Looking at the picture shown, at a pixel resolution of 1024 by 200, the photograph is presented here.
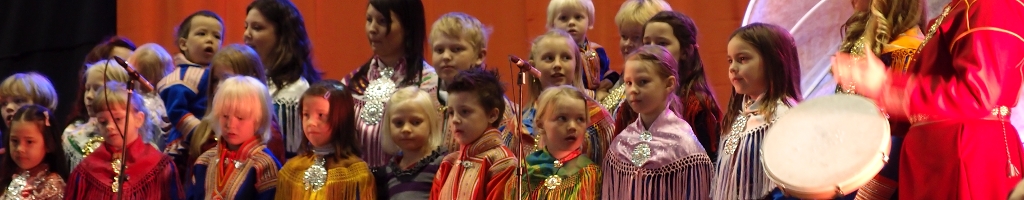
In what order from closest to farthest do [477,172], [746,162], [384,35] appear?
[746,162] → [477,172] → [384,35]

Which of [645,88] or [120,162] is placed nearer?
[645,88]

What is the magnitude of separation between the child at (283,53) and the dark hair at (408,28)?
0.67 feet

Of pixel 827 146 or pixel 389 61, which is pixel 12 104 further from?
pixel 827 146

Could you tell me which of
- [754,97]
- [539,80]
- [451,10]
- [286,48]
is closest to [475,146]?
[539,80]

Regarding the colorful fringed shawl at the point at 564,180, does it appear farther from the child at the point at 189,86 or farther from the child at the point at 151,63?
the child at the point at 151,63

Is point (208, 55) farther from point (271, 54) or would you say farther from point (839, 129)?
point (839, 129)

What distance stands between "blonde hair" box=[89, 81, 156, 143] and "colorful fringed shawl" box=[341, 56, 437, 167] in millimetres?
696

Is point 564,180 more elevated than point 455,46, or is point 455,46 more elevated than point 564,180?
point 455,46

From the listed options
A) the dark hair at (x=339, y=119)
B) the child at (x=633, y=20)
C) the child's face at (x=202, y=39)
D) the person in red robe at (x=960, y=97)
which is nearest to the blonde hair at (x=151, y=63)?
the child's face at (x=202, y=39)

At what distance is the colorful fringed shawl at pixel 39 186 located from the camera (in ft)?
15.9

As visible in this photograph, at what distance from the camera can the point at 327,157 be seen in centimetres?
423

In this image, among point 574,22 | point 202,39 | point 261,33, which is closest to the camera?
point 261,33

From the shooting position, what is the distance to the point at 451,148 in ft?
14.3

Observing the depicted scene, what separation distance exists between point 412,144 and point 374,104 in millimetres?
493
